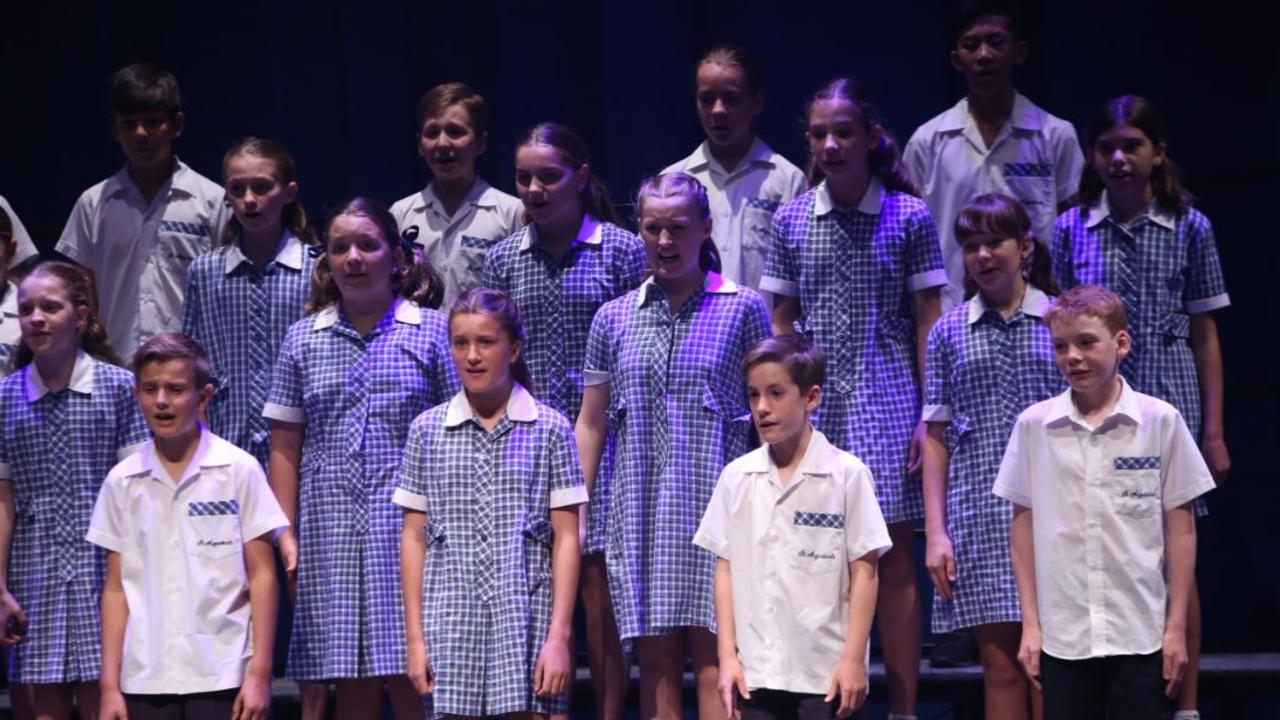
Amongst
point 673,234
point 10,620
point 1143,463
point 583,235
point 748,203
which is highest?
point 748,203

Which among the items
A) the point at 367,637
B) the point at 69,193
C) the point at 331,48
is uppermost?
the point at 331,48

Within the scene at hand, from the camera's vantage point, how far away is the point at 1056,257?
428 centimetres

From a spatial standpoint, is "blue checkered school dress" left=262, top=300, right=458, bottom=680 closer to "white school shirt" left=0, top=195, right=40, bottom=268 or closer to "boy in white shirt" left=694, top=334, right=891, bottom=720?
"boy in white shirt" left=694, top=334, right=891, bottom=720

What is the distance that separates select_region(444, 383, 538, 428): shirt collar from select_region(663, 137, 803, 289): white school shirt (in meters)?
0.94

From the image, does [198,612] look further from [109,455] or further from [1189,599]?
[1189,599]

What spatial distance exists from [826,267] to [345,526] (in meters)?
1.28

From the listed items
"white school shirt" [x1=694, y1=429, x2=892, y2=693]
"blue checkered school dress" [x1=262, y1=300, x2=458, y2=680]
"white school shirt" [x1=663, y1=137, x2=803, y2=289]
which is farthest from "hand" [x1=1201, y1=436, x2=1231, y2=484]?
"blue checkered school dress" [x1=262, y1=300, x2=458, y2=680]

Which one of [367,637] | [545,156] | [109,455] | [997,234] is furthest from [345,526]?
[997,234]

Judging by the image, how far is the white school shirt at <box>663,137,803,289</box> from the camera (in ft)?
14.9

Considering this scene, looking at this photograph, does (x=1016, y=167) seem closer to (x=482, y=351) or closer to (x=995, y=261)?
(x=995, y=261)

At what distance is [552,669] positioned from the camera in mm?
3598

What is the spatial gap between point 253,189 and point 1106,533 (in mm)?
2245

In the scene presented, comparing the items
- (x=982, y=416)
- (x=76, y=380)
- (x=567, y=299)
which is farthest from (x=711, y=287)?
(x=76, y=380)

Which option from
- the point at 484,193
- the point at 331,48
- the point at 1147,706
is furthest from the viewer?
the point at 331,48
